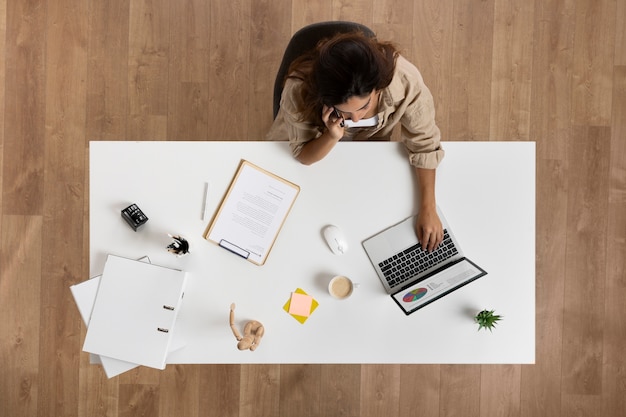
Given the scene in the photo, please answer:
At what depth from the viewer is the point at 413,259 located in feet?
4.90

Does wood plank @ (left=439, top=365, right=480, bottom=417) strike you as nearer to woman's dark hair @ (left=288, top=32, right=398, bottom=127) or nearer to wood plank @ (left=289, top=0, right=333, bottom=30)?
woman's dark hair @ (left=288, top=32, right=398, bottom=127)

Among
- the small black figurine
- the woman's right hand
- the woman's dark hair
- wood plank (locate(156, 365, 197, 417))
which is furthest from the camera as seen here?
wood plank (locate(156, 365, 197, 417))

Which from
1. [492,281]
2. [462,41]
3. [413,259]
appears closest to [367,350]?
[413,259]

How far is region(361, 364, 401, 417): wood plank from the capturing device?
2236mm

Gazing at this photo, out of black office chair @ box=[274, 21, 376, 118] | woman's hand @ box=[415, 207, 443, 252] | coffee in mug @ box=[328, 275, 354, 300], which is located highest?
black office chair @ box=[274, 21, 376, 118]

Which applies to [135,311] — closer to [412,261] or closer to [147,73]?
[412,261]

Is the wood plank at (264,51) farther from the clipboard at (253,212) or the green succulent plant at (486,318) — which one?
the green succulent plant at (486,318)

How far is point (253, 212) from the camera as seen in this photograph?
1490mm

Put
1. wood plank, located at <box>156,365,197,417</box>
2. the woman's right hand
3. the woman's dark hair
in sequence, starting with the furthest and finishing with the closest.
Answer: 1. wood plank, located at <box>156,365,197,417</box>
2. the woman's right hand
3. the woman's dark hair

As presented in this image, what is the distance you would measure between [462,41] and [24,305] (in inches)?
94.6

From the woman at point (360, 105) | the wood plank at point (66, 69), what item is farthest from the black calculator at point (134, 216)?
the wood plank at point (66, 69)

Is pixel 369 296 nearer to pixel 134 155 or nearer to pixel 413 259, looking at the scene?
pixel 413 259

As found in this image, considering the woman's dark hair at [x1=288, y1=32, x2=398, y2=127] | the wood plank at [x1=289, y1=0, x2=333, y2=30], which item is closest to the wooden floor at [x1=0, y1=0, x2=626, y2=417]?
the wood plank at [x1=289, y1=0, x2=333, y2=30]

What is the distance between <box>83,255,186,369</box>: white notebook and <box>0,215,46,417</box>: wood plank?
3.47 feet
